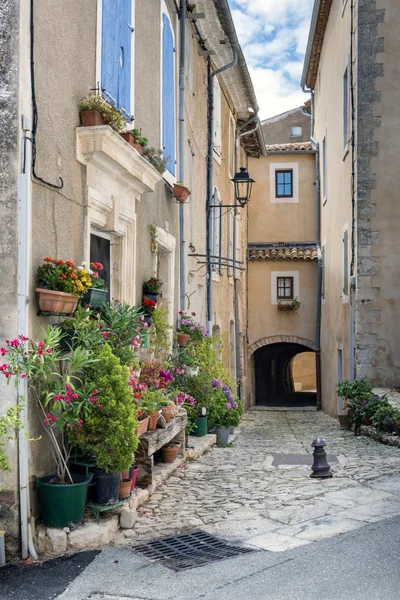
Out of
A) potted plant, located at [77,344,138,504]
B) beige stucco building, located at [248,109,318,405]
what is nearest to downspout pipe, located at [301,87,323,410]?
beige stucco building, located at [248,109,318,405]

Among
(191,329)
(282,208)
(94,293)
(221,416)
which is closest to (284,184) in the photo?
(282,208)

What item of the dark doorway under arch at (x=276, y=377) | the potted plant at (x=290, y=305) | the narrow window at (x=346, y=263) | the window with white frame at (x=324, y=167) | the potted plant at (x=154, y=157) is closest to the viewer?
the potted plant at (x=154, y=157)

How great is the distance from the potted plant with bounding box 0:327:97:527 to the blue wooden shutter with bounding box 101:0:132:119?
111 inches

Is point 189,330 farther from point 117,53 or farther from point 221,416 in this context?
point 117,53

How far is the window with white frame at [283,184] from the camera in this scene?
23.5m

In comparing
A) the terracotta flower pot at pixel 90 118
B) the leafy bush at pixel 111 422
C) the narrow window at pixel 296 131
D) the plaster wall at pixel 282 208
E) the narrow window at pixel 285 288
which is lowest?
the leafy bush at pixel 111 422

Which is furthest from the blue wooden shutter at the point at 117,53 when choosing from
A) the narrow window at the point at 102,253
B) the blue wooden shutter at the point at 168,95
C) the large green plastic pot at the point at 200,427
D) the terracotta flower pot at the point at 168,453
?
the large green plastic pot at the point at 200,427

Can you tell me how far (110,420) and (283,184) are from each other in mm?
19252

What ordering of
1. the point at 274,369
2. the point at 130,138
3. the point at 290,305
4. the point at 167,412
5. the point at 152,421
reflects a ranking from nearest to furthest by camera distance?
the point at 130,138 → the point at 152,421 → the point at 167,412 → the point at 290,305 → the point at 274,369

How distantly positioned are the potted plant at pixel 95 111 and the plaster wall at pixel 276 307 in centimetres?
1672

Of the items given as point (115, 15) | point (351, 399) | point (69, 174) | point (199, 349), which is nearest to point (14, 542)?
point (69, 174)

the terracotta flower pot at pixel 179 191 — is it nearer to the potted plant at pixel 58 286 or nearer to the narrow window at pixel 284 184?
the potted plant at pixel 58 286

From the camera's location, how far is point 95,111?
619 centimetres

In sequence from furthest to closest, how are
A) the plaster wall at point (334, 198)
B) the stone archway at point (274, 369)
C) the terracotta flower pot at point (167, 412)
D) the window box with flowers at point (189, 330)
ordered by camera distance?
the stone archway at point (274, 369), the plaster wall at point (334, 198), the window box with flowers at point (189, 330), the terracotta flower pot at point (167, 412)
